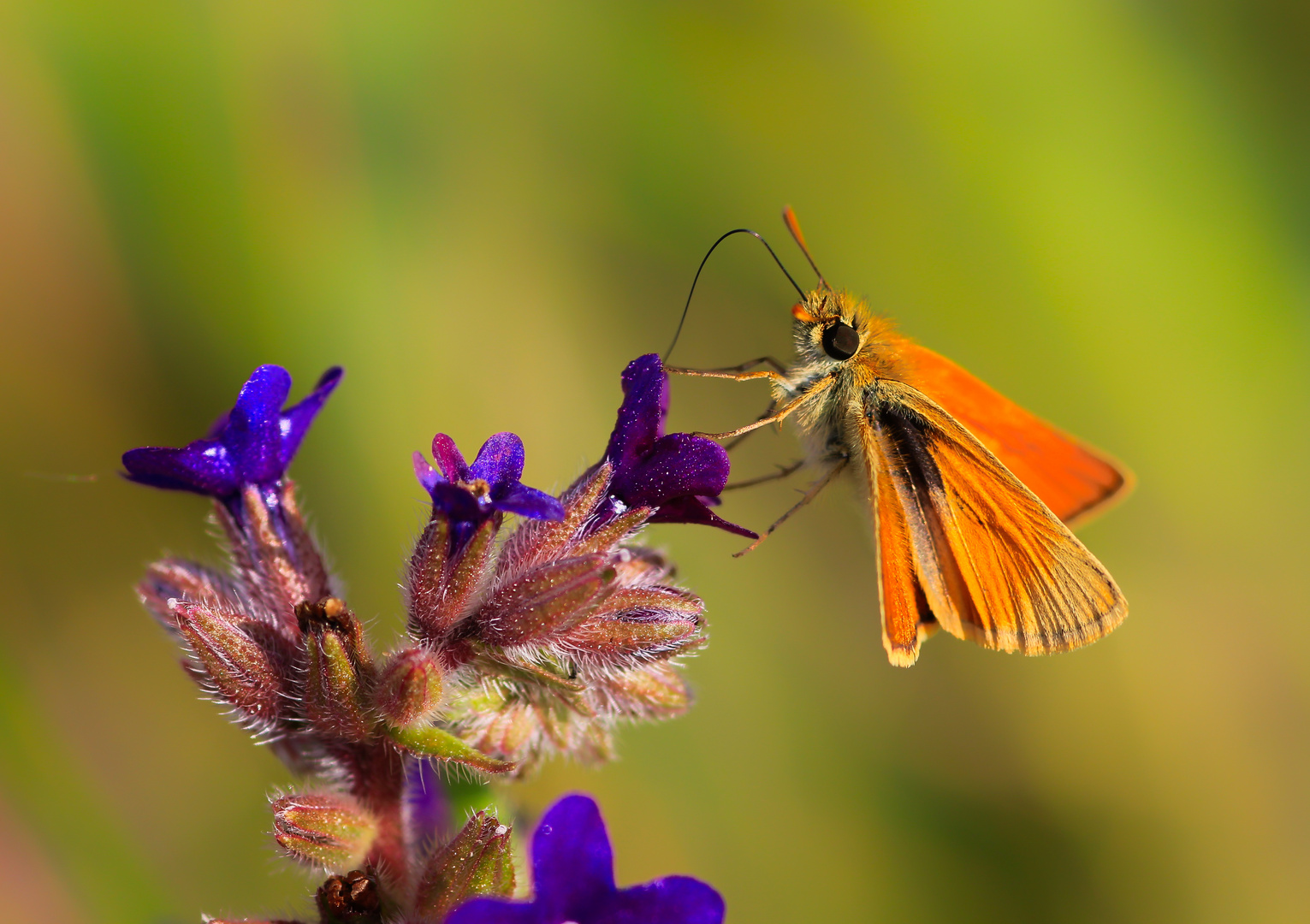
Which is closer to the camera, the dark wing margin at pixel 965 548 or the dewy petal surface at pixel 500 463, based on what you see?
the dewy petal surface at pixel 500 463

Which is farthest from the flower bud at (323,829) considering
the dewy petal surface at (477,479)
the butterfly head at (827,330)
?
the butterfly head at (827,330)

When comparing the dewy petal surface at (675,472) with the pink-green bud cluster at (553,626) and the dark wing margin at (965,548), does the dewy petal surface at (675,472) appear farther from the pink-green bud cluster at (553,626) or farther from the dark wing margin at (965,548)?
the dark wing margin at (965,548)

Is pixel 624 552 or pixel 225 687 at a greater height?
pixel 624 552

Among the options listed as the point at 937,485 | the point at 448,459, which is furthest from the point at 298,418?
the point at 937,485

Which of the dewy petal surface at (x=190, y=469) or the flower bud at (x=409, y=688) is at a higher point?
the dewy petal surface at (x=190, y=469)

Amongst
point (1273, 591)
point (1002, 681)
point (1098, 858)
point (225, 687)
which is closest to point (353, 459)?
point (225, 687)

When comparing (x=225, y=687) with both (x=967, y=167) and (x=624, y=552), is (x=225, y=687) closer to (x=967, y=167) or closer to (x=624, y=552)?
(x=624, y=552)

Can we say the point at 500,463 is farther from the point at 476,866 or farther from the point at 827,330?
the point at 827,330

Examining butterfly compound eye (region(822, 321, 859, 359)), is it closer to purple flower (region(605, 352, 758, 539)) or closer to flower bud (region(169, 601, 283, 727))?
purple flower (region(605, 352, 758, 539))
